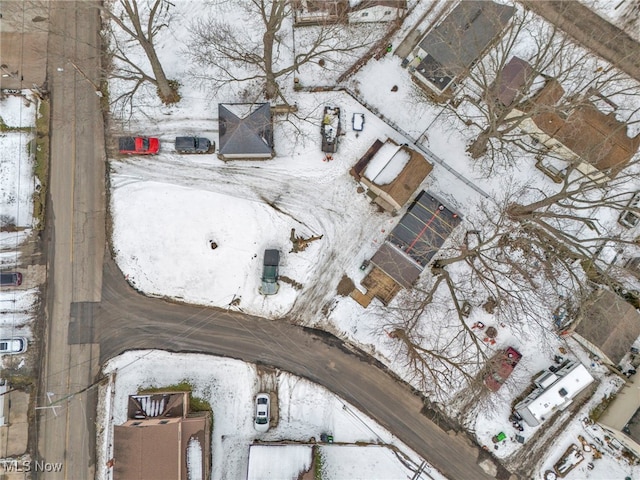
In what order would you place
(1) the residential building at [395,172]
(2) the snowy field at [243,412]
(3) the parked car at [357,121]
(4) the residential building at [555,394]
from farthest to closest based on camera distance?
(3) the parked car at [357,121] < (2) the snowy field at [243,412] < (1) the residential building at [395,172] < (4) the residential building at [555,394]

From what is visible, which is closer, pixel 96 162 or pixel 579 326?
pixel 579 326

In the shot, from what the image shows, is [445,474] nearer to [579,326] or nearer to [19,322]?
[579,326]

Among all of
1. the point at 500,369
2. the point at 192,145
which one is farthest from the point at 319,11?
the point at 500,369

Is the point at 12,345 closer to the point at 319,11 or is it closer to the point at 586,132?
the point at 319,11

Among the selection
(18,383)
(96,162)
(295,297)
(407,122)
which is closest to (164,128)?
(96,162)

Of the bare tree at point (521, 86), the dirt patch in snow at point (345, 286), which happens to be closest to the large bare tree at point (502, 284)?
the bare tree at point (521, 86)

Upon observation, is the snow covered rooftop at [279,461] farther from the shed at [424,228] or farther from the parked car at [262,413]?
the shed at [424,228]

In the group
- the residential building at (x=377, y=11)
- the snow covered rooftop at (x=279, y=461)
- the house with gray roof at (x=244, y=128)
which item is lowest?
the snow covered rooftop at (x=279, y=461)
